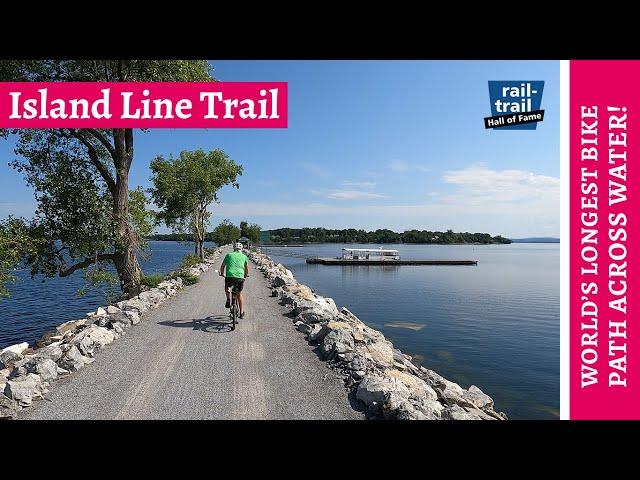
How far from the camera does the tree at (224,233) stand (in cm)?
10038

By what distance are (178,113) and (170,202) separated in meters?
35.0

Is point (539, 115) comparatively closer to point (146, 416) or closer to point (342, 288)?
point (146, 416)

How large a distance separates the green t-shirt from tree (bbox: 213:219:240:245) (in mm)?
88477

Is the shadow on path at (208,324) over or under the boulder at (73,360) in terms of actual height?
under

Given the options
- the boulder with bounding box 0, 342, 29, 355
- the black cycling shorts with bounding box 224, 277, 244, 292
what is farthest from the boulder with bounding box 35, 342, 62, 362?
the black cycling shorts with bounding box 224, 277, 244, 292

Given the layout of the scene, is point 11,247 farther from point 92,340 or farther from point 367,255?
point 367,255

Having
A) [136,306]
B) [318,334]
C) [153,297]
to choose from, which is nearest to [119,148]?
[153,297]

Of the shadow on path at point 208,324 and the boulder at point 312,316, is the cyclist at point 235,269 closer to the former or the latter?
the shadow on path at point 208,324

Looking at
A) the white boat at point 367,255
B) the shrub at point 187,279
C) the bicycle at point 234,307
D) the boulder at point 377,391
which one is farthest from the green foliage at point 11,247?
the white boat at point 367,255

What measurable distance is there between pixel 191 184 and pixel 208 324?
1228 inches

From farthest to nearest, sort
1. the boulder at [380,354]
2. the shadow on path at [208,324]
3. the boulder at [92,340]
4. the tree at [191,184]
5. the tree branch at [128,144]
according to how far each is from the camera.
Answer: the tree at [191,184]
the tree branch at [128,144]
the shadow on path at [208,324]
the boulder at [380,354]
the boulder at [92,340]

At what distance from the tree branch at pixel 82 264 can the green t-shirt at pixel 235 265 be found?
7896mm

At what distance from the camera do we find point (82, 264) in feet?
51.9

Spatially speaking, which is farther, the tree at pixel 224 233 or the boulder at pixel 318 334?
the tree at pixel 224 233
